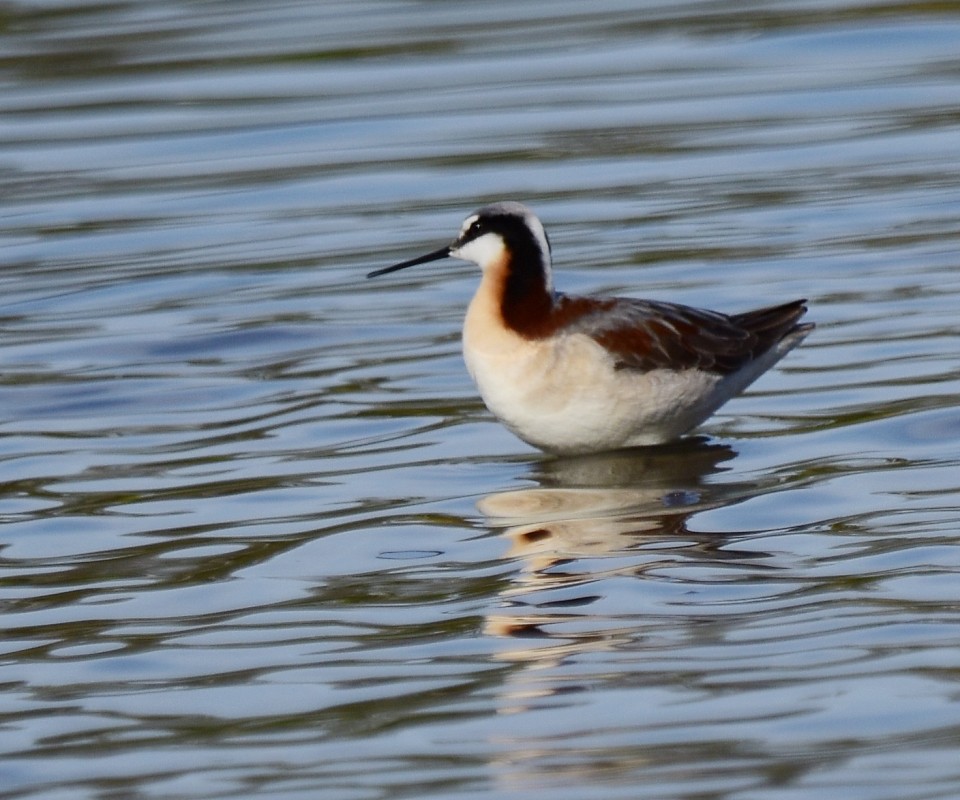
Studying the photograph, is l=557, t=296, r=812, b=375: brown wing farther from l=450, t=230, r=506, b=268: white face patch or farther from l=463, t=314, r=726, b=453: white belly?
l=450, t=230, r=506, b=268: white face patch

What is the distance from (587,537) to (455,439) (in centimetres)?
236

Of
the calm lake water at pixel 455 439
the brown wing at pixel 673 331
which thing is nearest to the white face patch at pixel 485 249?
the brown wing at pixel 673 331

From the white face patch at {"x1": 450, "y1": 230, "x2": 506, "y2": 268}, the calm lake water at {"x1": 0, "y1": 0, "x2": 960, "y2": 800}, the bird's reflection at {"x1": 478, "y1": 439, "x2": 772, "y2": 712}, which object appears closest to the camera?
the calm lake water at {"x1": 0, "y1": 0, "x2": 960, "y2": 800}

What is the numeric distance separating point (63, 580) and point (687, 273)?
22.0 ft

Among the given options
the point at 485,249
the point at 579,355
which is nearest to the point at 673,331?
the point at 579,355

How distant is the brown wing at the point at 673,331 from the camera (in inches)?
429

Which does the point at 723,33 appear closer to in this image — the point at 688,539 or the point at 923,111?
the point at 923,111

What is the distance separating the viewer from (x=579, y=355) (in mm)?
10773

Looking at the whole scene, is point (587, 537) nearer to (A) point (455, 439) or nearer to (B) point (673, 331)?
(B) point (673, 331)

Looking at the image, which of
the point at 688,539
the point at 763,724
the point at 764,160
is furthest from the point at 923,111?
the point at 763,724

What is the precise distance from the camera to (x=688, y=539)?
30.0ft

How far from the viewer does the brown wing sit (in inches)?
429

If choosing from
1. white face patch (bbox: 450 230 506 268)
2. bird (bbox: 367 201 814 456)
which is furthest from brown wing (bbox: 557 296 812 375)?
white face patch (bbox: 450 230 506 268)

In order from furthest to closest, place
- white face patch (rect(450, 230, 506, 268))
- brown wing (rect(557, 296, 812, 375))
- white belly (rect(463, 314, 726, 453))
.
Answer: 1. white face patch (rect(450, 230, 506, 268))
2. brown wing (rect(557, 296, 812, 375))
3. white belly (rect(463, 314, 726, 453))
